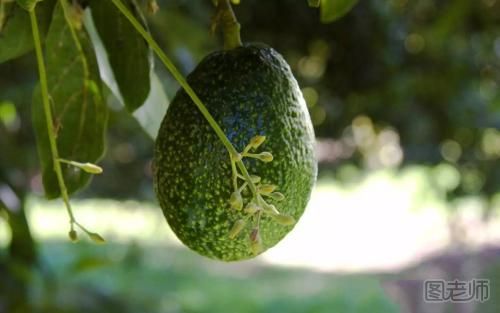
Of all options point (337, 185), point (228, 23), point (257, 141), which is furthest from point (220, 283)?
point (257, 141)

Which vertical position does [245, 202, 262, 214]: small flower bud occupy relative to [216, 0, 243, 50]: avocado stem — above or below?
below

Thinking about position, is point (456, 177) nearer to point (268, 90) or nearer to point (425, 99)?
point (425, 99)

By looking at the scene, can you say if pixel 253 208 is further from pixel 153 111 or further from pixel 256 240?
pixel 153 111

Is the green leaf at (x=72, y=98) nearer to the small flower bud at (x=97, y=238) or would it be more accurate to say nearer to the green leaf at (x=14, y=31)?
the green leaf at (x=14, y=31)

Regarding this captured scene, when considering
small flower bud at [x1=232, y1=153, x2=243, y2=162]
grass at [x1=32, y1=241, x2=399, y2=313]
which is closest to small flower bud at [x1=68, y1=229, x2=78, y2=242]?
small flower bud at [x1=232, y1=153, x2=243, y2=162]

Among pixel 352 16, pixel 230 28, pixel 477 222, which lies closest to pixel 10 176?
pixel 352 16

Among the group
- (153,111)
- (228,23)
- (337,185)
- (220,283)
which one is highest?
(228,23)

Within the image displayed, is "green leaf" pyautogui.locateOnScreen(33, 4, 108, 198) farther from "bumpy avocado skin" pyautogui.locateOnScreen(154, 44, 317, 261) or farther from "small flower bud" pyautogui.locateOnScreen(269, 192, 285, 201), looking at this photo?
"small flower bud" pyautogui.locateOnScreen(269, 192, 285, 201)
